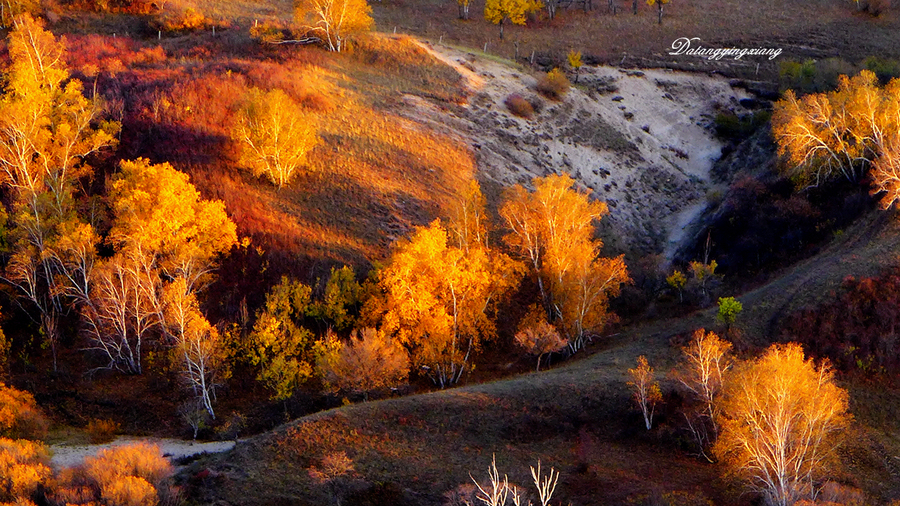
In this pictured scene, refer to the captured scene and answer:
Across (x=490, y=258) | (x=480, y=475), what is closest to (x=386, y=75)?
(x=490, y=258)

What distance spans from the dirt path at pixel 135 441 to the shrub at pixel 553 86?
54.5 metres

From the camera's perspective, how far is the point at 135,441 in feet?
145

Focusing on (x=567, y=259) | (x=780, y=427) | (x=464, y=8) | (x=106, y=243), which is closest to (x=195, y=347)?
(x=106, y=243)

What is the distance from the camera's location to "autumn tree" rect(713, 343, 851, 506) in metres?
31.3

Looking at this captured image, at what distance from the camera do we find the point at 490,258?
57.4 metres

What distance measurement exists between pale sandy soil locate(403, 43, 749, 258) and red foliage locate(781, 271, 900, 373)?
69.3 feet

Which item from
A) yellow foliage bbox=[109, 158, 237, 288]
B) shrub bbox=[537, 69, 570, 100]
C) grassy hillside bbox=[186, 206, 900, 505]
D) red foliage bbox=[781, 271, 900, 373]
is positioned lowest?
grassy hillside bbox=[186, 206, 900, 505]

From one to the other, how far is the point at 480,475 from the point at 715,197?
46907mm

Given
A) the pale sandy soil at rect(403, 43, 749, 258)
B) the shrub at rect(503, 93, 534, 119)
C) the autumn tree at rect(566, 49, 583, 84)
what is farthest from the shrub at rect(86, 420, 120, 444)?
the autumn tree at rect(566, 49, 583, 84)

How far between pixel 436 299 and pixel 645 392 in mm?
15165

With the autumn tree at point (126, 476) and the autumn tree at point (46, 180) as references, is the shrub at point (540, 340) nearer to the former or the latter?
the autumn tree at point (126, 476)

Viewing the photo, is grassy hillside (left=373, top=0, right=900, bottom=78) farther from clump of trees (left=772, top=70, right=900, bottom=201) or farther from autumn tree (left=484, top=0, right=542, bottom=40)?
clump of trees (left=772, top=70, right=900, bottom=201)

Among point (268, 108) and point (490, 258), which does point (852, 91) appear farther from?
point (268, 108)

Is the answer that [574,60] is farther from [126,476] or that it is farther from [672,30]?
[126,476]
